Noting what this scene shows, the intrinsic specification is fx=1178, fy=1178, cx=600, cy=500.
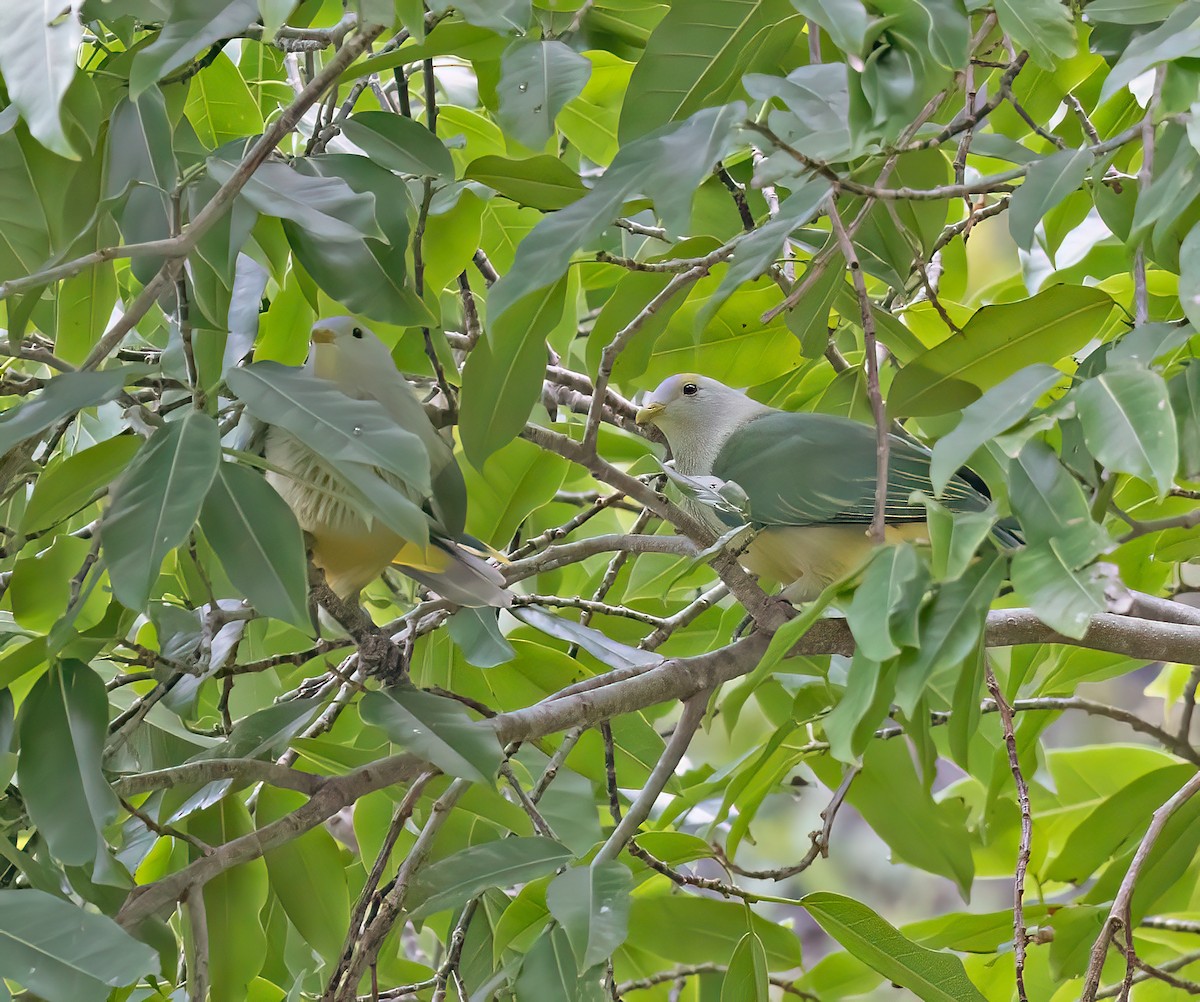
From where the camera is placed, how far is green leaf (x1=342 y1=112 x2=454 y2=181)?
1.08 m

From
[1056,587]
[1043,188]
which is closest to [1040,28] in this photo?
[1043,188]

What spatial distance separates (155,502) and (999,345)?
87cm

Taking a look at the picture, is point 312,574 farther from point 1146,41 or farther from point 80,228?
point 1146,41

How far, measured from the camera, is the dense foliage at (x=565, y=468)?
0.81 metres

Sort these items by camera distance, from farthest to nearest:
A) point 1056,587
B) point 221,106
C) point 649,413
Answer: point 649,413 → point 221,106 → point 1056,587

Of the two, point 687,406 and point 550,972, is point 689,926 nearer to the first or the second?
point 550,972

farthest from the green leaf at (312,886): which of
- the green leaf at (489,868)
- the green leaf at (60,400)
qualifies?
the green leaf at (60,400)

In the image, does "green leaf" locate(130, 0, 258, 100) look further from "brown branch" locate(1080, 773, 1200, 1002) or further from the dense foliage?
"brown branch" locate(1080, 773, 1200, 1002)

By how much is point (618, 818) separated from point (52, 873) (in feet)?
2.16

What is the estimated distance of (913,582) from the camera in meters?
0.76

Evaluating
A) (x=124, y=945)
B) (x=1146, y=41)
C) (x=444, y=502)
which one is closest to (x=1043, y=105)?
(x=1146, y=41)

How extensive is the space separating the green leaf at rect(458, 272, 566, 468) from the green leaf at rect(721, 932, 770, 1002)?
584mm

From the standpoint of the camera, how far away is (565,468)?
165 cm

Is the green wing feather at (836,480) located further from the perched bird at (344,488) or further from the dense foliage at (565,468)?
the perched bird at (344,488)
